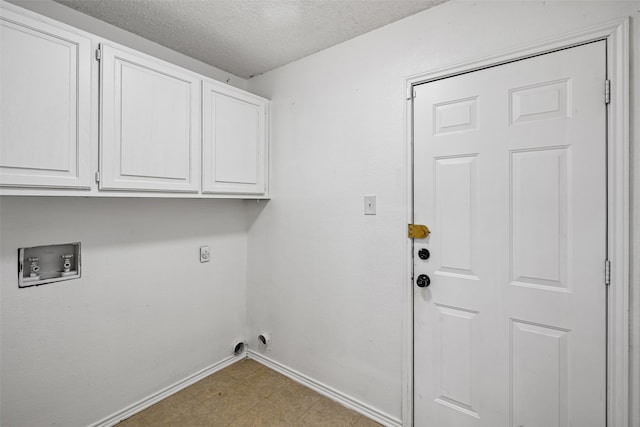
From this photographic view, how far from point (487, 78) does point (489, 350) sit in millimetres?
1379

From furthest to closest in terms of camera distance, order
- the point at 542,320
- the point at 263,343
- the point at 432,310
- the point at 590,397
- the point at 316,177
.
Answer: the point at 263,343, the point at 316,177, the point at 432,310, the point at 542,320, the point at 590,397

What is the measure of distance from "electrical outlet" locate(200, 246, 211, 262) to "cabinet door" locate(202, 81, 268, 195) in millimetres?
542

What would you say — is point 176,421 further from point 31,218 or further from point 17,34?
point 17,34

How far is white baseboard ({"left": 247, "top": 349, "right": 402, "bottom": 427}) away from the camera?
1.83 m

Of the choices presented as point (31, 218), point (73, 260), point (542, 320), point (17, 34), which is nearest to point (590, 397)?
point (542, 320)

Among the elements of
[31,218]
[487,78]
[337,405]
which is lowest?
Result: [337,405]

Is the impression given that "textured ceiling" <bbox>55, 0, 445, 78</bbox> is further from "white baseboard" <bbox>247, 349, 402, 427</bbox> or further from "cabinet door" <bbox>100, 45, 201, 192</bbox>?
"white baseboard" <bbox>247, 349, 402, 427</bbox>

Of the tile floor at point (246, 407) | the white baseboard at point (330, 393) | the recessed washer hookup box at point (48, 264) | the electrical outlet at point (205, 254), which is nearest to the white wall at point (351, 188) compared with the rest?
the white baseboard at point (330, 393)

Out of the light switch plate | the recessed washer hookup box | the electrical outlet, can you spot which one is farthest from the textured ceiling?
the electrical outlet

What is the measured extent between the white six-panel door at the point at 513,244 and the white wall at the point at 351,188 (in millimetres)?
156

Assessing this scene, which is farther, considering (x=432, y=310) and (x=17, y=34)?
(x=432, y=310)

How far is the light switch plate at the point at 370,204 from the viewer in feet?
6.17

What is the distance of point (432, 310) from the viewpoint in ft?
5.49

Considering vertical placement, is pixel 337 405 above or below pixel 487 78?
below
